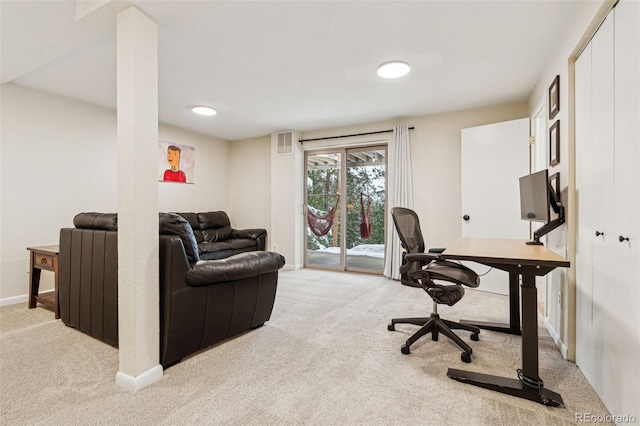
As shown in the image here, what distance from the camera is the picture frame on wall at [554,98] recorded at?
2.24m

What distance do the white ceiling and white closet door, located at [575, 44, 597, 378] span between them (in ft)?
1.93

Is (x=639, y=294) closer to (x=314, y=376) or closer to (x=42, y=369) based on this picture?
(x=314, y=376)

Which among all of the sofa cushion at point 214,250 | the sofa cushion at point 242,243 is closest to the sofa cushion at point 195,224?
the sofa cushion at point 214,250

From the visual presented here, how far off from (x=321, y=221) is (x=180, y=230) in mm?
3367

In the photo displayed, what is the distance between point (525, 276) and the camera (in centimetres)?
157

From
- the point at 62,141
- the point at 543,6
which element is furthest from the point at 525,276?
the point at 62,141

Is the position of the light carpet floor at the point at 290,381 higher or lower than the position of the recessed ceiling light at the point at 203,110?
lower

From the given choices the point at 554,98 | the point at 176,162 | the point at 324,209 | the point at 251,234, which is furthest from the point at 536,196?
the point at 176,162

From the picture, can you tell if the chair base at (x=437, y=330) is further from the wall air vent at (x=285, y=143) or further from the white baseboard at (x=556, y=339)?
the wall air vent at (x=285, y=143)

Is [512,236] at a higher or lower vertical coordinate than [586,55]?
lower

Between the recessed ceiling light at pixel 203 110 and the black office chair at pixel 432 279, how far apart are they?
295cm

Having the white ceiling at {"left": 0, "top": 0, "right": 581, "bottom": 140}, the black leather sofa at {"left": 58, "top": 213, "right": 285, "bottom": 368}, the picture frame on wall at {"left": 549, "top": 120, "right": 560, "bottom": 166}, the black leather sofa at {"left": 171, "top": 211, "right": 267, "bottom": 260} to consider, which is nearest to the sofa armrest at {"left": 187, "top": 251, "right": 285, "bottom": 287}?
the black leather sofa at {"left": 58, "top": 213, "right": 285, "bottom": 368}

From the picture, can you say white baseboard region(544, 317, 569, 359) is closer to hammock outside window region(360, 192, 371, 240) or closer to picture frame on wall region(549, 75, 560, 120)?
picture frame on wall region(549, 75, 560, 120)

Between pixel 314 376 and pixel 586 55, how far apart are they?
100 inches
